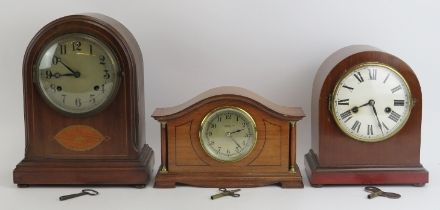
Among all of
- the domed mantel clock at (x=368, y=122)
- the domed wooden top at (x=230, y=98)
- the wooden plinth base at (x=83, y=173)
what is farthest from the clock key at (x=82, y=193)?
the domed mantel clock at (x=368, y=122)

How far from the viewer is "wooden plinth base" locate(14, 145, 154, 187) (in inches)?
114

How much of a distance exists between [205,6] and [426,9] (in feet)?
3.35

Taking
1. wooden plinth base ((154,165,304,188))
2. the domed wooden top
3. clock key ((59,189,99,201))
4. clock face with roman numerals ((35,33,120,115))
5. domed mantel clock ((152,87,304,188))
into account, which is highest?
clock face with roman numerals ((35,33,120,115))

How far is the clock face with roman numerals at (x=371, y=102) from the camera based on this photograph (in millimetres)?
2824

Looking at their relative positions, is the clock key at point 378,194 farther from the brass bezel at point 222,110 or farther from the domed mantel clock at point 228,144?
the brass bezel at point 222,110

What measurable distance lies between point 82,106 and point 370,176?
47.0 inches

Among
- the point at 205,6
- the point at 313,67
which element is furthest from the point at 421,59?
the point at 205,6

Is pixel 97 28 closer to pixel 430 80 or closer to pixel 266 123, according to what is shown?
pixel 266 123

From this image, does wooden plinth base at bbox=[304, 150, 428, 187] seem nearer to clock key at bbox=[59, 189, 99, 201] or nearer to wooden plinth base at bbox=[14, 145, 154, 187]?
wooden plinth base at bbox=[14, 145, 154, 187]

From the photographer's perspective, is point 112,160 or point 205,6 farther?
point 205,6

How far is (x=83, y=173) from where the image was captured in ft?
9.49

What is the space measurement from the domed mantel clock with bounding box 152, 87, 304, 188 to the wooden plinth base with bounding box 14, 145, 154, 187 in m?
0.10

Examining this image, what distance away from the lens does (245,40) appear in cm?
332

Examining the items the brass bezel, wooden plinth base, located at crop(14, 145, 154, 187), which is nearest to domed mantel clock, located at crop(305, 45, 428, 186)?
the brass bezel
